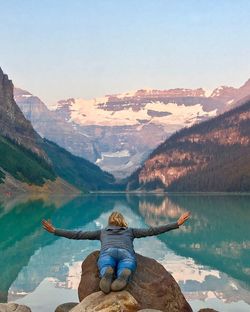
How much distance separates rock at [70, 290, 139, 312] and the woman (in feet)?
0.99

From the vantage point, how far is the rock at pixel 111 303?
15513 mm

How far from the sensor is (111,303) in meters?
15.6

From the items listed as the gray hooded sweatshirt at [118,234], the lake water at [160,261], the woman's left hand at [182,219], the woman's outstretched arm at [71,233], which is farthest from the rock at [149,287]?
the lake water at [160,261]

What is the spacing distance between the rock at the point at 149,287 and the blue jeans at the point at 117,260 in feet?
2.49

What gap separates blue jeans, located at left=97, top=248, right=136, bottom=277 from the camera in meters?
17.6

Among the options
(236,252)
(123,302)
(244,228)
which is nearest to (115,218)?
(123,302)

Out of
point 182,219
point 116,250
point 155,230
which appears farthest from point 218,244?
point 116,250

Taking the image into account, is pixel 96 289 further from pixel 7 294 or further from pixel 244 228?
pixel 244 228

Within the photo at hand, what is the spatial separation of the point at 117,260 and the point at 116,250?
34 centimetres

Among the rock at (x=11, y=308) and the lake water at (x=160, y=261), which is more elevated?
the rock at (x=11, y=308)

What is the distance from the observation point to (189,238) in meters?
68.4

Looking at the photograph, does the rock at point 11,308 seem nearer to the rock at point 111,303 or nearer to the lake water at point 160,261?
the rock at point 111,303

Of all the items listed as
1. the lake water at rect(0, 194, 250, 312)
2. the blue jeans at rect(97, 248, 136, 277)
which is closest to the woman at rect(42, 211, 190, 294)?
the blue jeans at rect(97, 248, 136, 277)

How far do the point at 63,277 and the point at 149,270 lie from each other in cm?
1780
